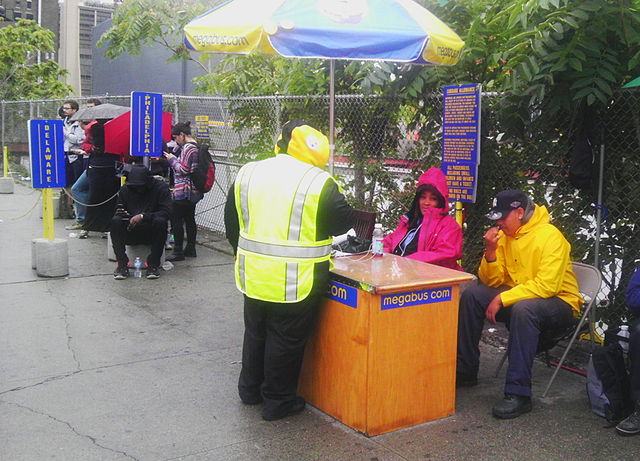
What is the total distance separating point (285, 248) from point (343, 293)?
0.44 meters

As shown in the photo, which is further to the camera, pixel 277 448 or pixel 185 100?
pixel 185 100

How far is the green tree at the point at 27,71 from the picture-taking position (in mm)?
23000

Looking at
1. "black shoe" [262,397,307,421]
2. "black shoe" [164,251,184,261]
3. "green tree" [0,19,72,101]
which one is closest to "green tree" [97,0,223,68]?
"black shoe" [164,251,184,261]

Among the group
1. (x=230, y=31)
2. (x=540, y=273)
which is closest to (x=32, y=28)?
(x=230, y=31)

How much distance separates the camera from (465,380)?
4961mm

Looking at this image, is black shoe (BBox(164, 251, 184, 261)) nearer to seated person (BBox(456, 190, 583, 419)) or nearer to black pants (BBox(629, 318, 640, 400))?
seated person (BBox(456, 190, 583, 419))

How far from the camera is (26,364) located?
5246mm

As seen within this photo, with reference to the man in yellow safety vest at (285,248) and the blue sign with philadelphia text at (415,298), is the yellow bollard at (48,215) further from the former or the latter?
the blue sign with philadelphia text at (415,298)

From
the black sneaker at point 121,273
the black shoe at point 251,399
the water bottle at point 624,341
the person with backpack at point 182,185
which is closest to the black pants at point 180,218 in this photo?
the person with backpack at point 182,185

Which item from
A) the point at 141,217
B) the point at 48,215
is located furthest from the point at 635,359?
the point at 48,215

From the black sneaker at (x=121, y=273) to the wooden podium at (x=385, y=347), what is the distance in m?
4.03

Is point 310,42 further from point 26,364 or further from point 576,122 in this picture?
point 26,364

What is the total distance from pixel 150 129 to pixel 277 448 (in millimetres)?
5676

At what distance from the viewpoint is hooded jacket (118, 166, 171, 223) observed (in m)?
7.96
